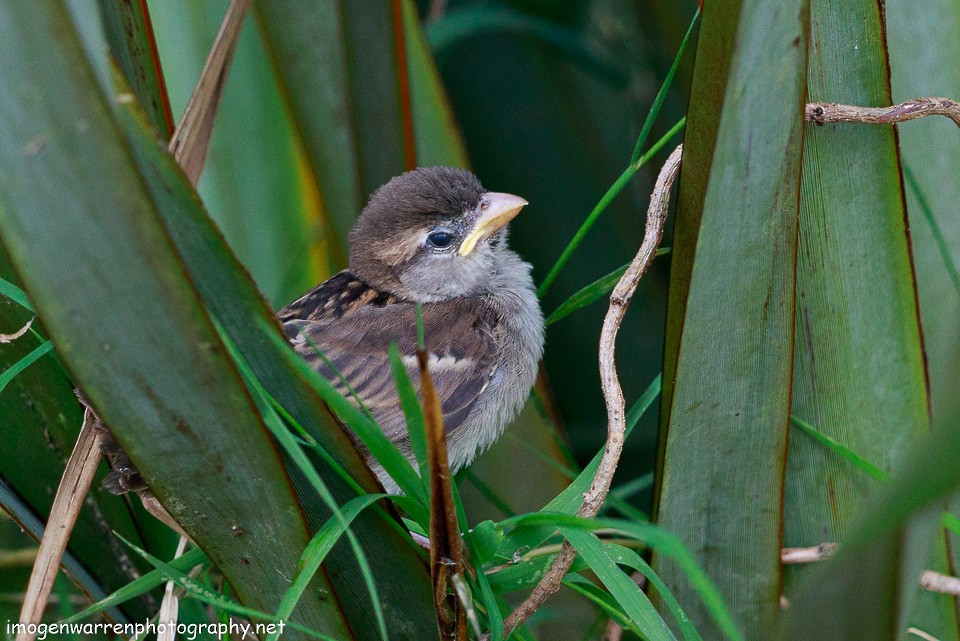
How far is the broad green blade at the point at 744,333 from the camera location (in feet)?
3.18

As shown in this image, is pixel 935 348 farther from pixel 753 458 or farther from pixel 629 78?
pixel 629 78

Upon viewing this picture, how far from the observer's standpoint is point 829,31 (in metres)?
1.11

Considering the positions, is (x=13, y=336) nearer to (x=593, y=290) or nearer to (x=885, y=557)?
(x=593, y=290)

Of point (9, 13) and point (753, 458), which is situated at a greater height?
point (9, 13)

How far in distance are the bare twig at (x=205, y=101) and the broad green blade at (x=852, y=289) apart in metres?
0.94

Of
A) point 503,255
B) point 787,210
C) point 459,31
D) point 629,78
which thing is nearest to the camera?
point 787,210

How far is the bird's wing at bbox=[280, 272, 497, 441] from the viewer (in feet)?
5.69

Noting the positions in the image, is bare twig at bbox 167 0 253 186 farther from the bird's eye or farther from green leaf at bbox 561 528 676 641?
green leaf at bbox 561 528 676 641

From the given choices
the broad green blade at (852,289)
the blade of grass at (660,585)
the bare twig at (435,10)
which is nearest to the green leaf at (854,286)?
the broad green blade at (852,289)

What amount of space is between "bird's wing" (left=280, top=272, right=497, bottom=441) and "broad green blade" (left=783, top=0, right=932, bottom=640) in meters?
0.76

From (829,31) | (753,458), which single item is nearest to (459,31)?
(829,31)

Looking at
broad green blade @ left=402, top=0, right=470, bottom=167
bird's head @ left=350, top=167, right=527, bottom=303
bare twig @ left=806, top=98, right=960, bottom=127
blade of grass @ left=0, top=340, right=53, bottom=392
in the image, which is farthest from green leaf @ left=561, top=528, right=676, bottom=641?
broad green blade @ left=402, top=0, right=470, bottom=167

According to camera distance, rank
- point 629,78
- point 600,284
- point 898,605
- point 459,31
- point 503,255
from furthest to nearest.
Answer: point 629,78 → point 459,31 → point 503,255 → point 600,284 → point 898,605

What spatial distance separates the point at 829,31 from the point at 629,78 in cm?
145
